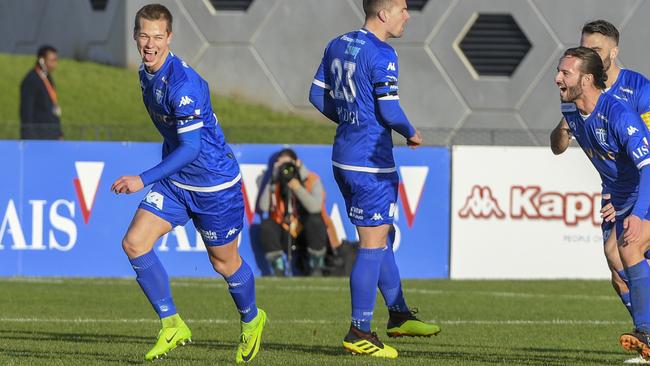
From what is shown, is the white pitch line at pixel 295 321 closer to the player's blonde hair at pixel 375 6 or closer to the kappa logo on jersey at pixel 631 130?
the player's blonde hair at pixel 375 6

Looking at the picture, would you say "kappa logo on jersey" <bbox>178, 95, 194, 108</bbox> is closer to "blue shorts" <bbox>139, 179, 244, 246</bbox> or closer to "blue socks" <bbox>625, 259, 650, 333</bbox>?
"blue shorts" <bbox>139, 179, 244, 246</bbox>

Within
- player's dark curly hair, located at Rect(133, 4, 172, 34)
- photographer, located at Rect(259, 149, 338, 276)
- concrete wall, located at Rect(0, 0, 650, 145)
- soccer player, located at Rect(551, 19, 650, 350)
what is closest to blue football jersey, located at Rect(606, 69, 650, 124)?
soccer player, located at Rect(551, 19, 650, 350)

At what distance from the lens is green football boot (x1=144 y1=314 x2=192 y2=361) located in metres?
8.28

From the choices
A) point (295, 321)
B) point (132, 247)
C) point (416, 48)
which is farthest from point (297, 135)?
point (132, 247)

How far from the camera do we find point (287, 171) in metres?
16.6

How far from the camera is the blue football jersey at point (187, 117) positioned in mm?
8328

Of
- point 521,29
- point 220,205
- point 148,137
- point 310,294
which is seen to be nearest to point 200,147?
point 220,205

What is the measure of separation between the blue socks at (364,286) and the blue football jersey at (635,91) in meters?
1.74

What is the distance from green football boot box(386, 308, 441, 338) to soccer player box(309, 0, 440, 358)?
0.42m

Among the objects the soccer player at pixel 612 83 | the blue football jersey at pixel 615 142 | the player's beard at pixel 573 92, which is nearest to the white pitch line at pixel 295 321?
the soccer player at pixel 612 83

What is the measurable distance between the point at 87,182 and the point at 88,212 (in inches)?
12.9

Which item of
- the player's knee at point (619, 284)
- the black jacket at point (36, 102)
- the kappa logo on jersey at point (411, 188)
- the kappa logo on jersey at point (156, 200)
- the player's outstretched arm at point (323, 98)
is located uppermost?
the player's knee at point (619, 284)

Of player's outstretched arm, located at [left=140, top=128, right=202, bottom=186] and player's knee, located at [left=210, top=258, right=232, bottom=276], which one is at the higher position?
player's outstretched arm, located at [left=140, top=128, right=202, bottom=186]

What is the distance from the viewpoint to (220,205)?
28.6 ft
